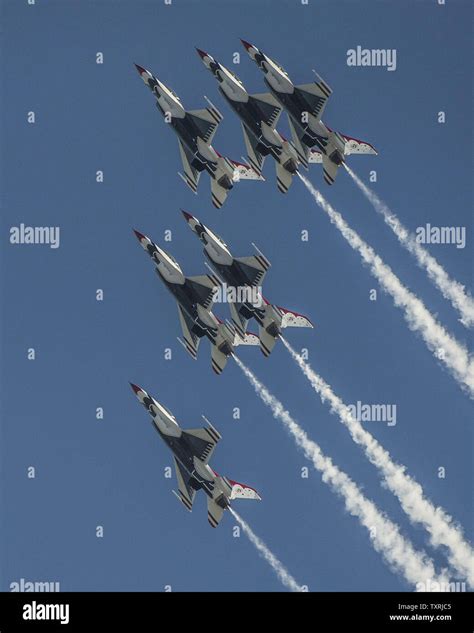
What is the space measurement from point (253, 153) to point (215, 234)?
3020mm

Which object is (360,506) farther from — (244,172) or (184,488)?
(244,172)

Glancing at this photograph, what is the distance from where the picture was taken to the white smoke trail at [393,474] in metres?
46.6

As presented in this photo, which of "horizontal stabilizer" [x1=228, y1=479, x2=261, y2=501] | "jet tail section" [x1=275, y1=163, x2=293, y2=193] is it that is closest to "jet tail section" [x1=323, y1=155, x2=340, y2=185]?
"jet tail section" [x1=275, y1=163, x2=293, y2=193]

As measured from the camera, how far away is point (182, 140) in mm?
46875

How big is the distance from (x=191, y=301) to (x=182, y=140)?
16.8 feet

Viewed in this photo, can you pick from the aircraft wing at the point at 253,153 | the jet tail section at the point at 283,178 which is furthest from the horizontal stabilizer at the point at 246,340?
the aircraft wing at the point at 253,153

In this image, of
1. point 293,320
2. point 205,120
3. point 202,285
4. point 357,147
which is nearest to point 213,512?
point 293,320

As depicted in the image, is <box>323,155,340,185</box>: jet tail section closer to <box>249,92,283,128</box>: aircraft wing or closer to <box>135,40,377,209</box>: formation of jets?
<box>135,40,377,209</box>: formation of jets

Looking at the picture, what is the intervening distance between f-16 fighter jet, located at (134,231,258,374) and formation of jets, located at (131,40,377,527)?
0.03m

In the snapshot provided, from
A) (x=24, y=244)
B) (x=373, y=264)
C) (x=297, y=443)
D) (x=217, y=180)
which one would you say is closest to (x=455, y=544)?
(x=297, y=443)

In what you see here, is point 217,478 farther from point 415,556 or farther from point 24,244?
point 24,244

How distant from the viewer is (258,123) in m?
47.0

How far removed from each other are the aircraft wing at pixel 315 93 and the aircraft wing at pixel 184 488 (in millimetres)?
11918

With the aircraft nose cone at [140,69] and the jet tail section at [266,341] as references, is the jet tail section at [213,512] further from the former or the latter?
the aircraft nose cone at [140,69]
